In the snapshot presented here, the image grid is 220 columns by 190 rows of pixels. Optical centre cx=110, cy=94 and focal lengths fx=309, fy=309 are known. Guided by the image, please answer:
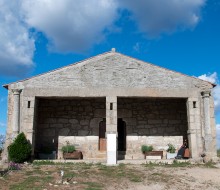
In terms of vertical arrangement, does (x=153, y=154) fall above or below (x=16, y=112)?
below

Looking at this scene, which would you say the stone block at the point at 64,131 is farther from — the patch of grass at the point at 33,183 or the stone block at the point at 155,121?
the patch of grass at the point at 33,183

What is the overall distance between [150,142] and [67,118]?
425 centimetres

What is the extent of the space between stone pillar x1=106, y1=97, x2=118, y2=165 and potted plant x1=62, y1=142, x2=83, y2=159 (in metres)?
2.15

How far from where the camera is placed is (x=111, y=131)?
12.9 meters

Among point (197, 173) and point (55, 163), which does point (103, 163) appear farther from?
point (197, 173)

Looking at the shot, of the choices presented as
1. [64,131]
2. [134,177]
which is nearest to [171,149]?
Answer: [64,131]

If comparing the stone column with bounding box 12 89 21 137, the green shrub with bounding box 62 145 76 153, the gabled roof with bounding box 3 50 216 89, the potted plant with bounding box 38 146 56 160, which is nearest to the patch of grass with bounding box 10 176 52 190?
the stone column with bounding box 12 89 21 137

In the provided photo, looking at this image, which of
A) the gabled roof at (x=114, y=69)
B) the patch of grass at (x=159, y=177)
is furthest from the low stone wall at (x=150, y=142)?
the patch of grass at (x=159, y=177)

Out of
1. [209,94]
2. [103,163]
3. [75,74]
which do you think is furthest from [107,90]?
[209,94]

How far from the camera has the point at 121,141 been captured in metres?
15.5

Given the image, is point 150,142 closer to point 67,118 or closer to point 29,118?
point 67,118

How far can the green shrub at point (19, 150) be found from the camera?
12195 mm

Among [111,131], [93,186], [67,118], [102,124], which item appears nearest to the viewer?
[93,186]

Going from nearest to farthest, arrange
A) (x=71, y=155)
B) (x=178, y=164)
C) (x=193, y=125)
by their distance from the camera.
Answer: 1. (x=178, y=164)
2. (x=193, y=125)
3. (x=71, y=155)
